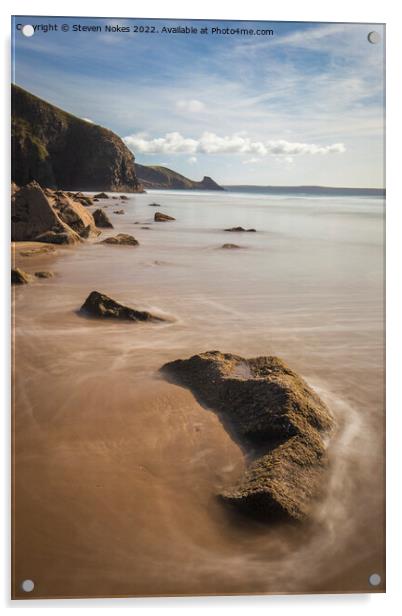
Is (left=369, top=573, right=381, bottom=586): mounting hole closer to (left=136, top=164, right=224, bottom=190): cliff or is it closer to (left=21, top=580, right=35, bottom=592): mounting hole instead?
(left=21, top=580, right=35, bottom=592): mounting hole

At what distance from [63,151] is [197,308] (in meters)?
1.42

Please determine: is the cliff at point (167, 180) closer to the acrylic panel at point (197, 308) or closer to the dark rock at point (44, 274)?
the acrylic panel at point (197, 308)

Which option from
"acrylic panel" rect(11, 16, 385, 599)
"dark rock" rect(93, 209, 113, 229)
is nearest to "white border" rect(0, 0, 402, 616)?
"acrylic panel" rect(11, 16, 385, 599)

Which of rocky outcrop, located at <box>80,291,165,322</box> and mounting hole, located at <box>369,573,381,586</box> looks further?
rocky outcrop, located at <box>80,291,165,322</box>

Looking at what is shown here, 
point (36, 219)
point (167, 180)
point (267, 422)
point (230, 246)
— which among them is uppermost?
point (167, 180)

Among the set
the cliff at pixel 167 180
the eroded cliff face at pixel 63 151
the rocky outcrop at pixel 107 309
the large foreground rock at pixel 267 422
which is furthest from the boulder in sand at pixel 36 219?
the large foreground rock at pixel 267 422

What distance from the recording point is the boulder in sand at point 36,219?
3549mm

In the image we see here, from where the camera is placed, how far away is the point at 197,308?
366 centimetres

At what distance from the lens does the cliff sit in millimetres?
3648

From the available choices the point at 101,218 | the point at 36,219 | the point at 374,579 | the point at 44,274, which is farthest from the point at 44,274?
the point at 374,579

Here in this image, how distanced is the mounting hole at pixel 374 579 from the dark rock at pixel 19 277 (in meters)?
2.65

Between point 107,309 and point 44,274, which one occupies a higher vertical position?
point 44,274

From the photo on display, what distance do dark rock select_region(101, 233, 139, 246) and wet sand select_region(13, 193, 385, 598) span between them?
2.0 inches
